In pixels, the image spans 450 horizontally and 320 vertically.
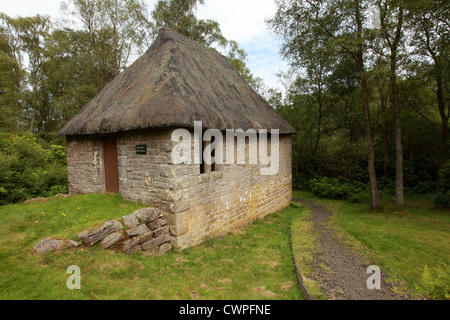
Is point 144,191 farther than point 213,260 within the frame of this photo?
Yes

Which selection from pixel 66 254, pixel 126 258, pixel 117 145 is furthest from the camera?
pixel 117 145

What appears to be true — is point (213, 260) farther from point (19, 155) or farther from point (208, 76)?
point (19, 155)

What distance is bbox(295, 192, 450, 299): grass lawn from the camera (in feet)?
14.7

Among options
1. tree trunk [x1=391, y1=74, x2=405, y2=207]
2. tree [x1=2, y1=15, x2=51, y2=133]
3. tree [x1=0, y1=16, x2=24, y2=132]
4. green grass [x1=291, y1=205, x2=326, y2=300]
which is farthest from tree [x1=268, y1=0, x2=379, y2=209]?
tree [x1=2, y1=15, x2=51, y2=133]

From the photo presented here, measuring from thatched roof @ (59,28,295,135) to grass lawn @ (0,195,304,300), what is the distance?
225cm

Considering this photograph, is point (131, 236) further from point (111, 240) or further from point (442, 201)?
point (442, 201)

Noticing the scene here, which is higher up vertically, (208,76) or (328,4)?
(328,4)

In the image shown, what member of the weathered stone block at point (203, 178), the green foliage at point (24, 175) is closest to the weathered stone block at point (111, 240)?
the weathered stone block at point (203, 178)

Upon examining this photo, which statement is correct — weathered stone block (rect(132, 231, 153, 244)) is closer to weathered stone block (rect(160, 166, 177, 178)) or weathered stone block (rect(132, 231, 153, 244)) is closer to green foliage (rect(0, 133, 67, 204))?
weathered stone block (rect(160, 166, 177, 178))

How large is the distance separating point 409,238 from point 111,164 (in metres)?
9.37

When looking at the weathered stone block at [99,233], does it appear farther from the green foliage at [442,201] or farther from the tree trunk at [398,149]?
the green foliage at [442,201]
